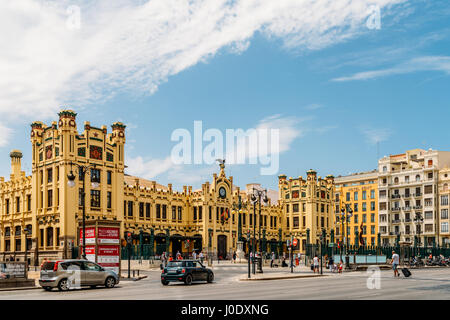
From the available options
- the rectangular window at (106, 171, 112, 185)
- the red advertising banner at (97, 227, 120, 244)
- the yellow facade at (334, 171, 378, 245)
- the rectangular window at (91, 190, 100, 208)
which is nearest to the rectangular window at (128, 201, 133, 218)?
the rectangular window at (106, 171, 112, 185)

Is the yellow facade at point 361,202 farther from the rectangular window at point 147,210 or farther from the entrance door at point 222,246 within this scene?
the rectangular window at point 147,210

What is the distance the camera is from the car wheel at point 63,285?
26.9 metres

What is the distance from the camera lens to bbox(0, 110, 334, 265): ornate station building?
6269 centimetres

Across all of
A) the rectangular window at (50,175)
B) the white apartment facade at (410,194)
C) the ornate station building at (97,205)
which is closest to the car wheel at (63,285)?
the ornate station building at (97,205)

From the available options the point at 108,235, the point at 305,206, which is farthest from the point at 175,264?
the point at 305,206

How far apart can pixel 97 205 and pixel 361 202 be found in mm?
68997

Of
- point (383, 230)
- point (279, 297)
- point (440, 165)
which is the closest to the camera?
point (279, 297)

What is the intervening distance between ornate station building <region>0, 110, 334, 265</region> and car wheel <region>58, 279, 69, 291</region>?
22228 mm

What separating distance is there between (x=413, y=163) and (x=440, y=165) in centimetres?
536

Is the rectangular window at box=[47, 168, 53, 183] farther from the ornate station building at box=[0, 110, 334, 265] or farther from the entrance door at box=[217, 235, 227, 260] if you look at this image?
the entrance door at box=[217, 235, 227, 260]

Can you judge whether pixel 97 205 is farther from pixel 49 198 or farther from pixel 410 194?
pixel 410 194
